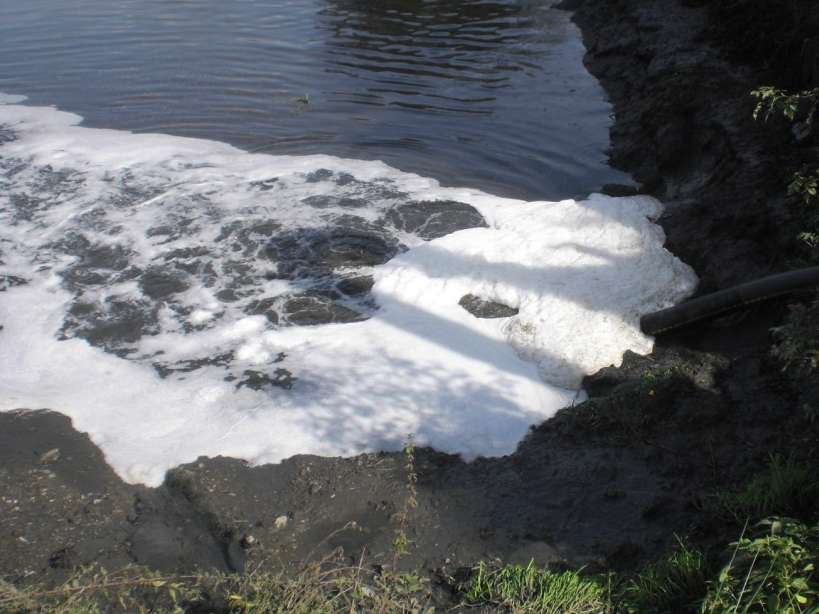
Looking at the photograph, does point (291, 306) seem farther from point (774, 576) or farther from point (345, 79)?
point (345, 79)

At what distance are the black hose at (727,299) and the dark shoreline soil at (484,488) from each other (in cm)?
18

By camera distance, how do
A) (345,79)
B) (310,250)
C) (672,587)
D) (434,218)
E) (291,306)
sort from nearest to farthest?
(672,587)
(291,306)
(310,250)
(434,218)
(345,79)

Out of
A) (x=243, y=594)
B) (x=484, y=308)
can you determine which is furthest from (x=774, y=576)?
(x=484, y=308)

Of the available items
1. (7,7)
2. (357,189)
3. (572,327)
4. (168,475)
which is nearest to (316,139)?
(357,189)

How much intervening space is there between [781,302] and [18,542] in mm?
5000

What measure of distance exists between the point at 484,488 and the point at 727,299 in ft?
7.50

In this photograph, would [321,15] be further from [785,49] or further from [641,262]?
[641,262]

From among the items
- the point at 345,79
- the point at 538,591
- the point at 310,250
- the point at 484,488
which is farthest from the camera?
the point at 345,79

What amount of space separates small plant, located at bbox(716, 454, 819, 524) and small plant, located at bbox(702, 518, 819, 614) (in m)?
0.40

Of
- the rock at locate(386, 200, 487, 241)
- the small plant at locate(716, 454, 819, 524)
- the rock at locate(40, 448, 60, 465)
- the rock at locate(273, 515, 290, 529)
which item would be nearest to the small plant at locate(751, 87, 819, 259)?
the small plant at locate(716, 454, 819, 524)

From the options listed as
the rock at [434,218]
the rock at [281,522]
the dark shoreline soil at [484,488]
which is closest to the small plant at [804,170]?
the dark shoreline soil at [484,488]

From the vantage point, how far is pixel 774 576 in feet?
9.30

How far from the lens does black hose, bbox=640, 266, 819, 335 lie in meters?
5.14

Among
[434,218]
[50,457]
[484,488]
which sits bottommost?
[50,457]
